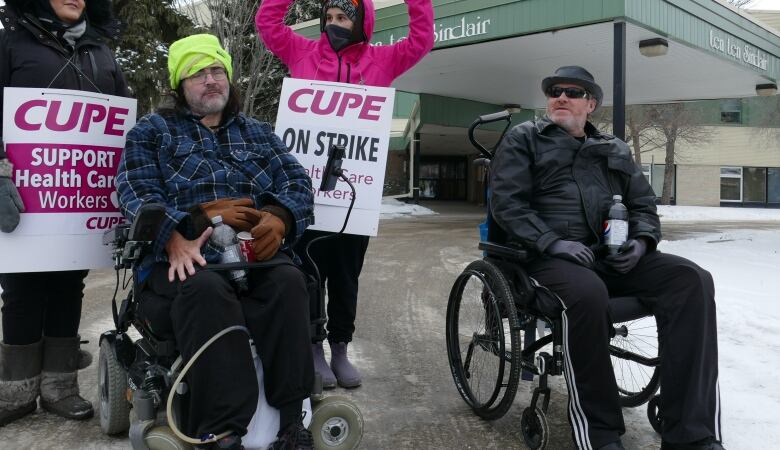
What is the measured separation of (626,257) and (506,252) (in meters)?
0.51

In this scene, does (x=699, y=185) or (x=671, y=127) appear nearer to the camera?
(x=671, y=127)

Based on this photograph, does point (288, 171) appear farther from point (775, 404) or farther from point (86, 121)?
point (775, 404)

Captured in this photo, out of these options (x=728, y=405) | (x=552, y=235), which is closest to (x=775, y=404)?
(x=728, y=405)

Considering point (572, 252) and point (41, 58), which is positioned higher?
point (41, 58)

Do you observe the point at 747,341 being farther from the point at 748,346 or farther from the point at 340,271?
the point at 340,271

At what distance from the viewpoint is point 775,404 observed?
296cm

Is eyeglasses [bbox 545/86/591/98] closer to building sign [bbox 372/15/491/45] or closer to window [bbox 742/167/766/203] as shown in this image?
building sign [bbox 372/15/491/45]

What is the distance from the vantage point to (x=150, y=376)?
216cm

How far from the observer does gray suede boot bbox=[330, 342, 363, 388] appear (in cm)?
328

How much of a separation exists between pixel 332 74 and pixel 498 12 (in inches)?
266

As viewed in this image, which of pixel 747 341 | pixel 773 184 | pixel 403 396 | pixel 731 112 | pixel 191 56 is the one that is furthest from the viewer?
pixel 773 184

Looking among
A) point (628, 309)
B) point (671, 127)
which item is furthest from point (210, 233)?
point (671, 127)

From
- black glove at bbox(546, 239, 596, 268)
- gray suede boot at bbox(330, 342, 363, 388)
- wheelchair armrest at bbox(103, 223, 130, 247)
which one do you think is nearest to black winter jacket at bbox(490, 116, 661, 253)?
black glove at bbox(546, 239, 596, 268)

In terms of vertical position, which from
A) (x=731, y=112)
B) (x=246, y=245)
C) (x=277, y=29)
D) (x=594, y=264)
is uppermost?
(x=731, y=112)
